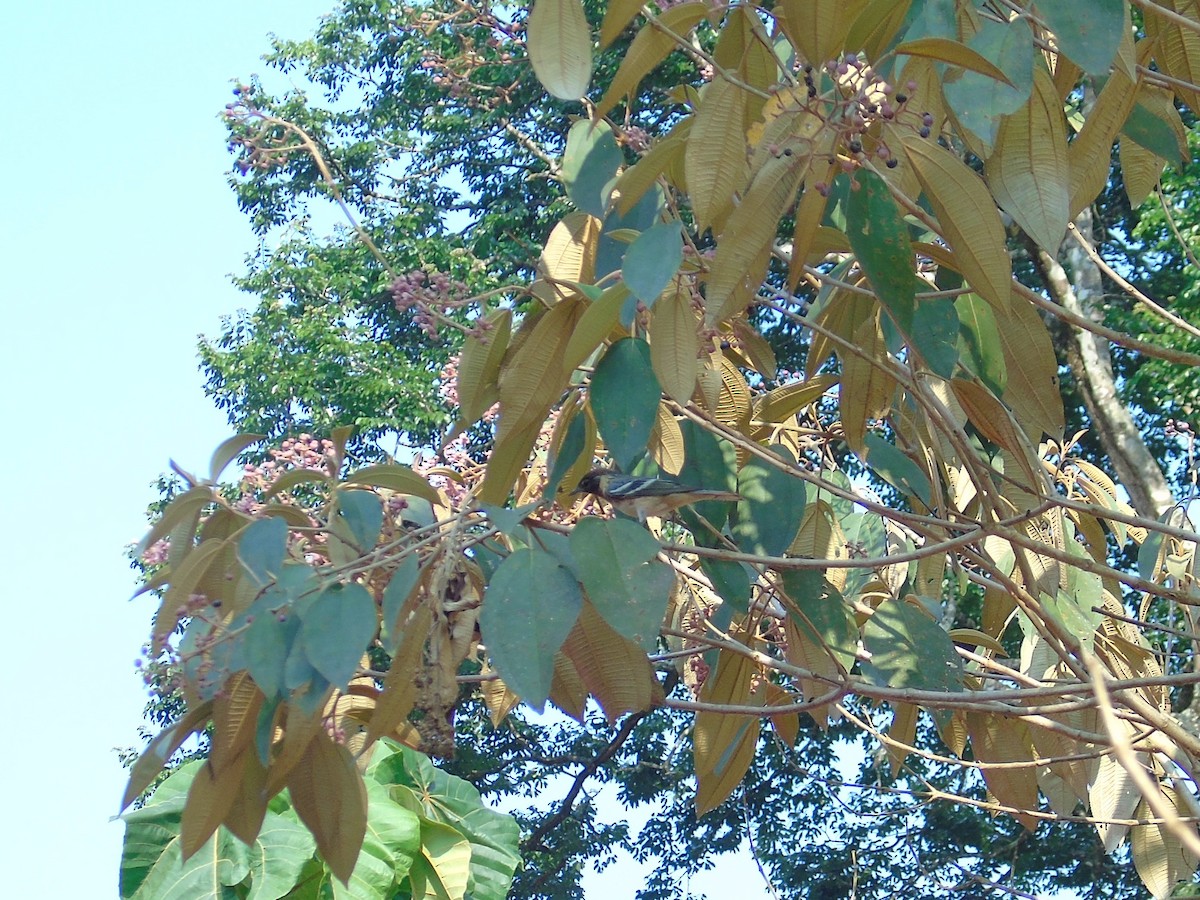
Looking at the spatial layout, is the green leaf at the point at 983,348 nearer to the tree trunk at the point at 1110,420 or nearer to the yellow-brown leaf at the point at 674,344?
the yellow-brown leaf at the point at 674,344

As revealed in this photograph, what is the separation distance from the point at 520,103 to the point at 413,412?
6.30 feet

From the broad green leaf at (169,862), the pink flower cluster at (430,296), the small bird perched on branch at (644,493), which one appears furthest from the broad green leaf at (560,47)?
the broad green leaf at (169,862)

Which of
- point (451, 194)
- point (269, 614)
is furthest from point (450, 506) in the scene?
point (451, 194)

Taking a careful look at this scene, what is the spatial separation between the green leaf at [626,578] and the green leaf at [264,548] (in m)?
0.30

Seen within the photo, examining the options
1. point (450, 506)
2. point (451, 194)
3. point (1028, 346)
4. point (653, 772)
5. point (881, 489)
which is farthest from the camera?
point (451, 194)

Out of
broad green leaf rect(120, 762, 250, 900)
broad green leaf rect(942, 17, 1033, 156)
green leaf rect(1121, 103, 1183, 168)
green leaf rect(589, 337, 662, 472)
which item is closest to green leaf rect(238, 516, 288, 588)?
green leaf rect(589, 337, 662, 472)

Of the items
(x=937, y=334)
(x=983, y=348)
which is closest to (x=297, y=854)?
(x=983, y=348)

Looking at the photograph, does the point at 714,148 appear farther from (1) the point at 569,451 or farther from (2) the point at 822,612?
(2) the point at 822,612

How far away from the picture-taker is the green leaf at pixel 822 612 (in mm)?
1831

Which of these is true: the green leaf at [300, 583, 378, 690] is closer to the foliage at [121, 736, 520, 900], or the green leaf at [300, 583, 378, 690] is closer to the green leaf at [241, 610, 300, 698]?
the green leaf at [241, 610, 300, 698]

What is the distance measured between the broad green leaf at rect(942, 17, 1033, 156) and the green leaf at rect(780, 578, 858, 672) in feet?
2.40

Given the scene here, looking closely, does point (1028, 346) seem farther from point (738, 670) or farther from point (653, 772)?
point (653, 772)

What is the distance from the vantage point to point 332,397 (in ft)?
24.3

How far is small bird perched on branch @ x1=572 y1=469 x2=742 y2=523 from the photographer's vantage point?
6.06 feet
